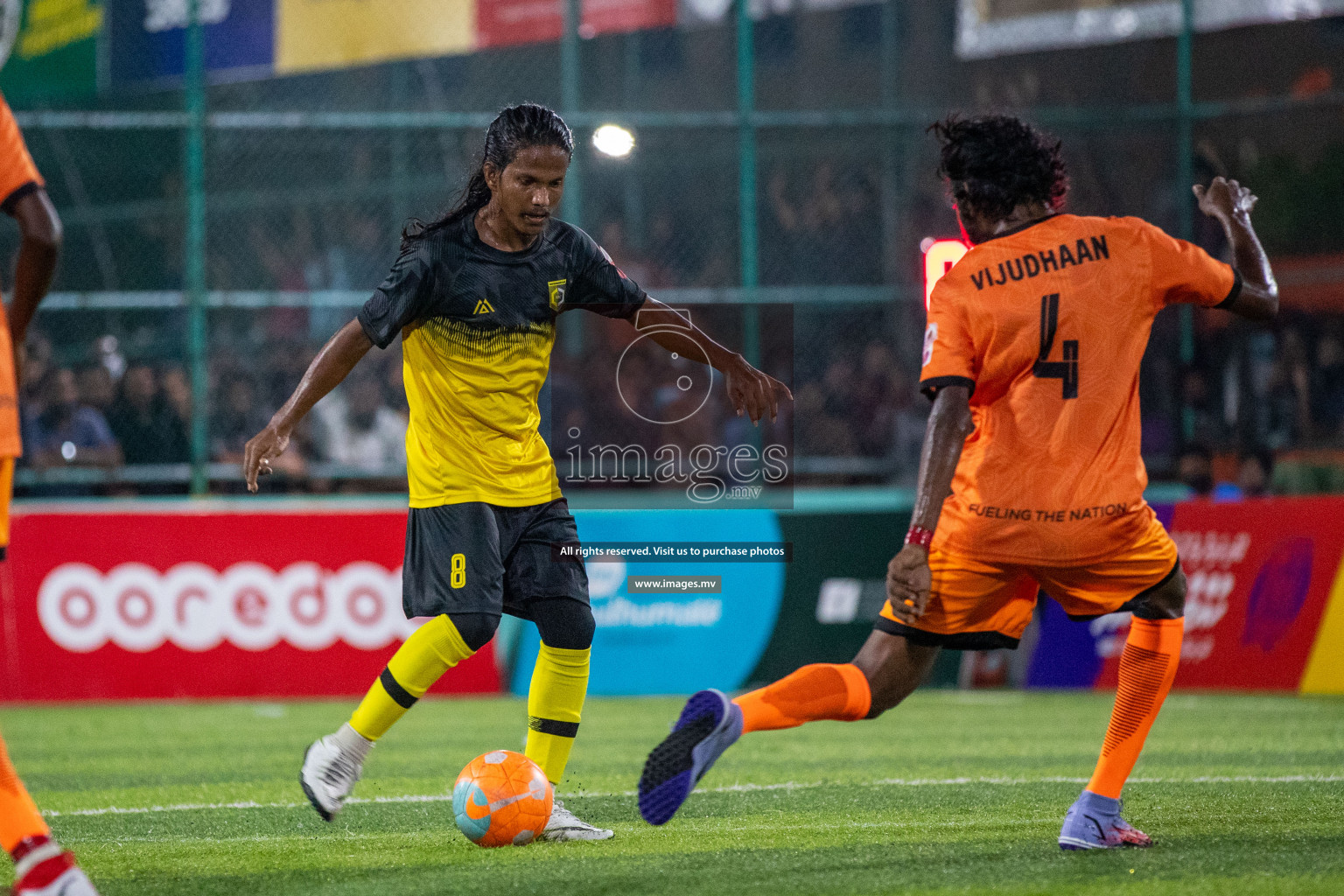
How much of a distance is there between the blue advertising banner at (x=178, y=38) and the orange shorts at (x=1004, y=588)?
9145mm

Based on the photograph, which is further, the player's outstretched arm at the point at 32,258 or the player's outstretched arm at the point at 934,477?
the player's outstretched arm at the point at 934,477

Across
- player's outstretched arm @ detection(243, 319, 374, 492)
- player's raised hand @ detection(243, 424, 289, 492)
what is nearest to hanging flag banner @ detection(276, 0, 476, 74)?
player's outstretched arm @ detection(243, 319, 374, 492)

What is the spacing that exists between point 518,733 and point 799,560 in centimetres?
295

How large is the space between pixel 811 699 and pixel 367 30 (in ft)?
31.9

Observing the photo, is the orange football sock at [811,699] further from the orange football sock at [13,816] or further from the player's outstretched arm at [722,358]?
the orange football sock at [13,816]

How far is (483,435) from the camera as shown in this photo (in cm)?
501

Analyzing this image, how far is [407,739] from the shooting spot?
327 inches

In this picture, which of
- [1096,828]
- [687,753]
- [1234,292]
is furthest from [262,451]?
[1234,292]

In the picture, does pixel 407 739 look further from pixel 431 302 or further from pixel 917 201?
pixel 917 201

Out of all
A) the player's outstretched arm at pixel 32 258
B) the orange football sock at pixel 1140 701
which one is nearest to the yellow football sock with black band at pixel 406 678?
the player's outstretched arm at pixel 32 258

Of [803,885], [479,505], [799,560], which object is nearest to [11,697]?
[799,560]

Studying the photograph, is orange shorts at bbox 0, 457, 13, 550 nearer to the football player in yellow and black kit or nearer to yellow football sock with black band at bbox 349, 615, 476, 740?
the football player in yellow and black kit

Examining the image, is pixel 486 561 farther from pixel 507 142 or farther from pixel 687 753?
pixel 507 142

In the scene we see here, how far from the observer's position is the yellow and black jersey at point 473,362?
4.96 metres
